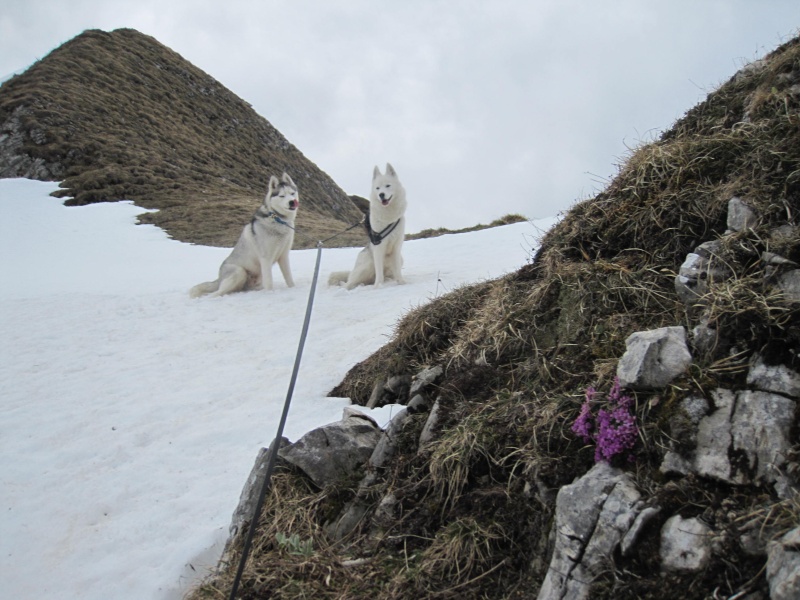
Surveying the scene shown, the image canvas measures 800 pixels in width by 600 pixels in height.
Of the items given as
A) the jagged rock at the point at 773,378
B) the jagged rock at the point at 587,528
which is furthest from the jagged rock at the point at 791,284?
the jagged rock at the point at 587,528

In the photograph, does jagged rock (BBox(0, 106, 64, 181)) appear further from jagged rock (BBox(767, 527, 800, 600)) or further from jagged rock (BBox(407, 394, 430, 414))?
jagged rock (BBox(767, 527, 800, 600))

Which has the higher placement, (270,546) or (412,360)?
(412,360)

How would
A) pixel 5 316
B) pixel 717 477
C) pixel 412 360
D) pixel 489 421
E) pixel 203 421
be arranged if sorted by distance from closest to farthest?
1. pixel 717 477
2. pixel 489 421
3. pixel 412 360
4. pixel 203 421
5. pixel 5 316

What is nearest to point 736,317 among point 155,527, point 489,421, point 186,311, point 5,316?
point 489,421

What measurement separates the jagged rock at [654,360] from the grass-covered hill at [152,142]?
19.0 metres

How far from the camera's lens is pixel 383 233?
1139 centimetres

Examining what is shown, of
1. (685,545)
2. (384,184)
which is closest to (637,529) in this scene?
(685,545)

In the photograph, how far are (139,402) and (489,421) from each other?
5104 millimetres

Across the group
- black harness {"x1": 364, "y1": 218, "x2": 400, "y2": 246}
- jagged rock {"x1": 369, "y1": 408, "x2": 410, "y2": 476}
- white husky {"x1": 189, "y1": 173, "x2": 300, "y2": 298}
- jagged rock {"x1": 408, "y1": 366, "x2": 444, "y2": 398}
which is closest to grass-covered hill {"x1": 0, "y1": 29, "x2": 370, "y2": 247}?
white husky {"x1": 189, "y1": 173, "x2": 300, "y2": 298}

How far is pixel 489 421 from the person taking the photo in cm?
349

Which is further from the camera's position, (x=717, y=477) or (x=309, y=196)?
(x=309, y=196)

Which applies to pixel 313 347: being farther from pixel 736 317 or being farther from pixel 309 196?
pixel 309 196

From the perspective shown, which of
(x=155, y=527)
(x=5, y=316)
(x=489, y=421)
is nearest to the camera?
(x=489, y=421)

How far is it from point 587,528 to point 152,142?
3885 centimetres
